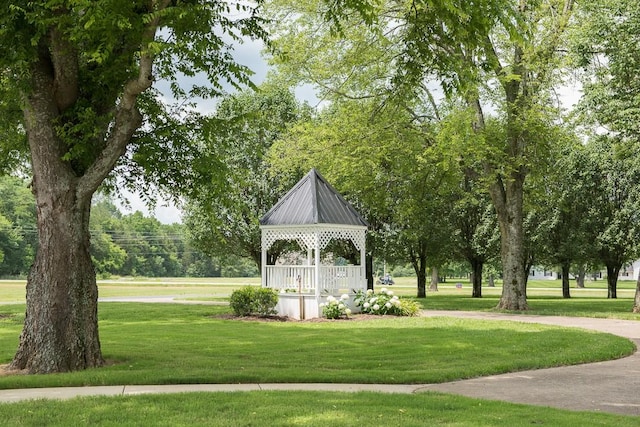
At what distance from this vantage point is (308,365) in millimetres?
11578

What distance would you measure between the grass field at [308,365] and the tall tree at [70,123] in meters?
0.90

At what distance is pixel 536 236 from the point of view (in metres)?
41.7

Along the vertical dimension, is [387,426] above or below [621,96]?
below

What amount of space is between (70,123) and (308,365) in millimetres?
5500

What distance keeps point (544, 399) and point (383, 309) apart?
14253 mm

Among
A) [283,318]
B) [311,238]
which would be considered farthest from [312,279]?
[283,318]

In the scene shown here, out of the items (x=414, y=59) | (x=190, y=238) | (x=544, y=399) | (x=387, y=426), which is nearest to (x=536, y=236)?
(x=190, y=238)

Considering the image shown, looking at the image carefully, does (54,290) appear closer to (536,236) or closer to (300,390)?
(300,390)

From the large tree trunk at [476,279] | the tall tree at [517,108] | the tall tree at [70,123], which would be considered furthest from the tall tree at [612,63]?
the large tree trunk at [476,279]

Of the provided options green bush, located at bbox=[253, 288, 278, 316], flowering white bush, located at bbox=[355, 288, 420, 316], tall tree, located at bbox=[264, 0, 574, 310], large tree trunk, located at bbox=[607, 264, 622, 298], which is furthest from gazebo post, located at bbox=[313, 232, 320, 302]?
Result: large tree trunk, located at bbox=[607, 264, 622, 298]

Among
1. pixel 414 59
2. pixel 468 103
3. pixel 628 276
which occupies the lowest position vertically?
pixel 628 276

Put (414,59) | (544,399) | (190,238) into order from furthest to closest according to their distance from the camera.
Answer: (190,238), (414,59), (544,399)

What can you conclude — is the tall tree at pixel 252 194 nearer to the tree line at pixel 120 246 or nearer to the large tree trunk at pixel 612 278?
the large tree trunk at pixel 612 278

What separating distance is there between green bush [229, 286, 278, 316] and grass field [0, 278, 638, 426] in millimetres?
776
